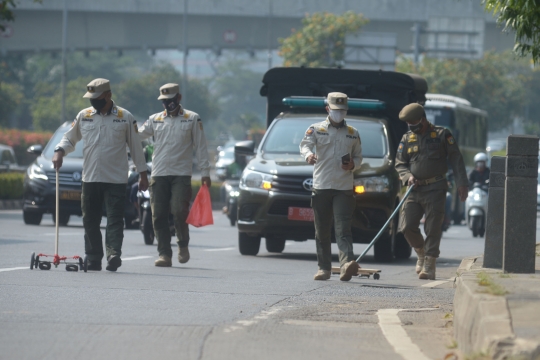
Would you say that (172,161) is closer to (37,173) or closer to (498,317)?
(498,317)

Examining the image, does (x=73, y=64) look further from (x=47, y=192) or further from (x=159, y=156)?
(x=159, y=156)

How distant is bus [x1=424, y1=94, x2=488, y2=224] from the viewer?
1315 inches

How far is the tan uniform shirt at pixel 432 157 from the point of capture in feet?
37.7

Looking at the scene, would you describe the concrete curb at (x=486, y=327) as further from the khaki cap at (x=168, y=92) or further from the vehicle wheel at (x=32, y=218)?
the vehicle wheel at (x=32, y=218)

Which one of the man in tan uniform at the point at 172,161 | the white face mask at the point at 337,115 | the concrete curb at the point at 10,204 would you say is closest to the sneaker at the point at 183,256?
the man in tan uniform at the point at 172,161

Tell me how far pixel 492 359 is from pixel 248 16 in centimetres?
5311

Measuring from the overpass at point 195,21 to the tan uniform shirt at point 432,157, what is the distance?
138ft

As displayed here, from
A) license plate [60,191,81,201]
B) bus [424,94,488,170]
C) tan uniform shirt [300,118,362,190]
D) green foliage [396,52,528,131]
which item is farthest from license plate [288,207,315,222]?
green foliage [396,52,528,131]

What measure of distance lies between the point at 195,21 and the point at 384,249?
45.4m

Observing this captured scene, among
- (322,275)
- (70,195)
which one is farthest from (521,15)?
(70,195)

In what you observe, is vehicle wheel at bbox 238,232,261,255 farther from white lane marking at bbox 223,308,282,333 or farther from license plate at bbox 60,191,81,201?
white lane marking at bbox 223,308,282,333

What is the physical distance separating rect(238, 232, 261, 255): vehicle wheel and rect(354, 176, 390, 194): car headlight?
183 centimetres

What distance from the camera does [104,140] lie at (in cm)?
1141

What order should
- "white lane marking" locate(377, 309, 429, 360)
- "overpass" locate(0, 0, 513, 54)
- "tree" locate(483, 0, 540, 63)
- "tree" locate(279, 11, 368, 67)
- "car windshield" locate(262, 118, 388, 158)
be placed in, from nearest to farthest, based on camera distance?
"white lane marking" locate(377, 309, 429, 360)
"tree" locate(483, 0, 540, 63)
"car windshield" locate(262, 118, 388, 158)
"tree" locate(279, 11, 368, 67)
"overpass" locate(0, 0, 513, 54)
